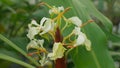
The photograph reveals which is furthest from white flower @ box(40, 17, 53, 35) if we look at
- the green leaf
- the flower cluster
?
the green leaf

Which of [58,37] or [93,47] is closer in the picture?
[58,37]

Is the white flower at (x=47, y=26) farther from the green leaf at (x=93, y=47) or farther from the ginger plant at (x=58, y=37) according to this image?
the green leaf at (x=93, y=47)

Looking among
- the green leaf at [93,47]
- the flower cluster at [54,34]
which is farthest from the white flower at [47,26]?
the green leaf at [93,47]

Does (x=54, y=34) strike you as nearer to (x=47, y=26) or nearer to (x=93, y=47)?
(x=47, y=26)

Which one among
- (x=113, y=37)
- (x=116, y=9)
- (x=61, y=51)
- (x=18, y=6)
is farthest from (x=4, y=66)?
(x=116, y=9)

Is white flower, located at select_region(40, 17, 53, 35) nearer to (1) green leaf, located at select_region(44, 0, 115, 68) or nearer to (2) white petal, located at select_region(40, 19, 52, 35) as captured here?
(2) white petal, located at select_region(40, 19, 52, 35)

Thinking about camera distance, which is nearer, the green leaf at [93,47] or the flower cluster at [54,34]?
the flower cluster at [54,34]

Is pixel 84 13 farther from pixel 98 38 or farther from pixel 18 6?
pixel 18 6

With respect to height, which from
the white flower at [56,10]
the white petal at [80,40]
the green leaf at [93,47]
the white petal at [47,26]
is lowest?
the green leaf at [93,47]

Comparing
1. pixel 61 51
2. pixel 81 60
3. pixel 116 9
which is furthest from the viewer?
pixel 116 9

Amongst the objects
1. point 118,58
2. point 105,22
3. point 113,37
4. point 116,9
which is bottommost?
point 116,9

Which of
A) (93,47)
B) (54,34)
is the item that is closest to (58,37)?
(54,34)
